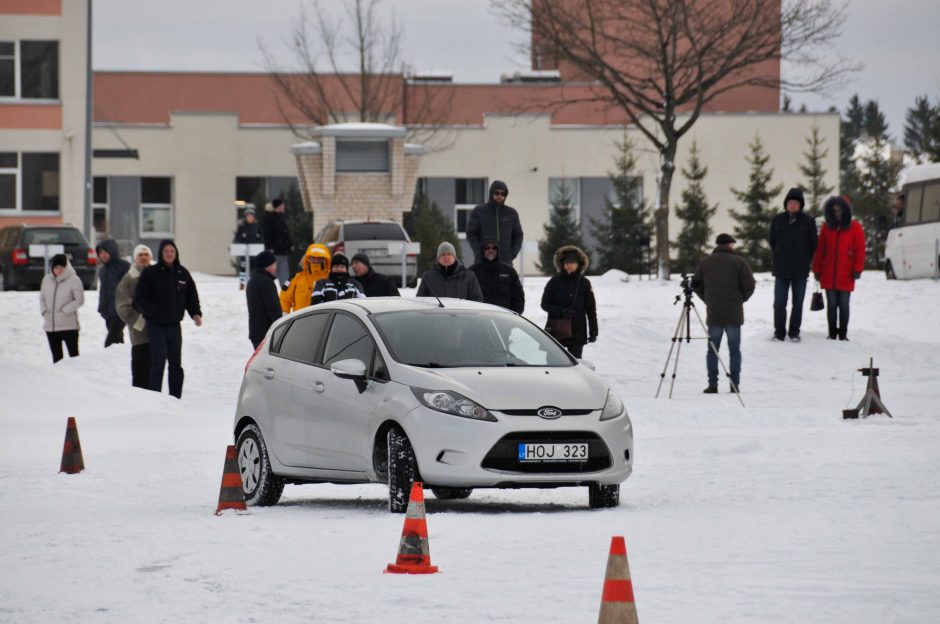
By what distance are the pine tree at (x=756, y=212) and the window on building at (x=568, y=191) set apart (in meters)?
5.32

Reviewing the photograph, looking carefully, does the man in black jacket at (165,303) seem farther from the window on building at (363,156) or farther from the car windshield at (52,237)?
the window on building at (363,156)

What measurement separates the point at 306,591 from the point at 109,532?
101 inches

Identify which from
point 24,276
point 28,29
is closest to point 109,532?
point 24,276

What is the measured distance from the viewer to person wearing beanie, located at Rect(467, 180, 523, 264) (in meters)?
19.8

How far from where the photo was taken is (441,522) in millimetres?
10438

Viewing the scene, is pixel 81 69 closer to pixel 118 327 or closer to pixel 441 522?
pixel 118 327

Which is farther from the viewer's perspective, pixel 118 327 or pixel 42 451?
pixel 118 327

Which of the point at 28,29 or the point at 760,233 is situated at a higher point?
the point at 28,29

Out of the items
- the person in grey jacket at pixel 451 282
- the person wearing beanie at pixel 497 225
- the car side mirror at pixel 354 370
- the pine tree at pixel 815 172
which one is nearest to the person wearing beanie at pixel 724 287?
the person wearing beanie at pixel 497 225

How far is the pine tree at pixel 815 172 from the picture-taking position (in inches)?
2458

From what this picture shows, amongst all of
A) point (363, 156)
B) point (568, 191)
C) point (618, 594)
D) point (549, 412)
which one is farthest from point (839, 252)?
point (568, 191)

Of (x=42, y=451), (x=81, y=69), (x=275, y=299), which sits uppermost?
(x=81, y=69)

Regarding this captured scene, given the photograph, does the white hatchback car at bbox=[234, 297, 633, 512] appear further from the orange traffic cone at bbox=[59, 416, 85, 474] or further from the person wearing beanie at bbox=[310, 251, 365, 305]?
the person wearing beanie at bbox=[310, 251, 365, 305]

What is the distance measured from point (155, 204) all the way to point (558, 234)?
1414 centimetres
